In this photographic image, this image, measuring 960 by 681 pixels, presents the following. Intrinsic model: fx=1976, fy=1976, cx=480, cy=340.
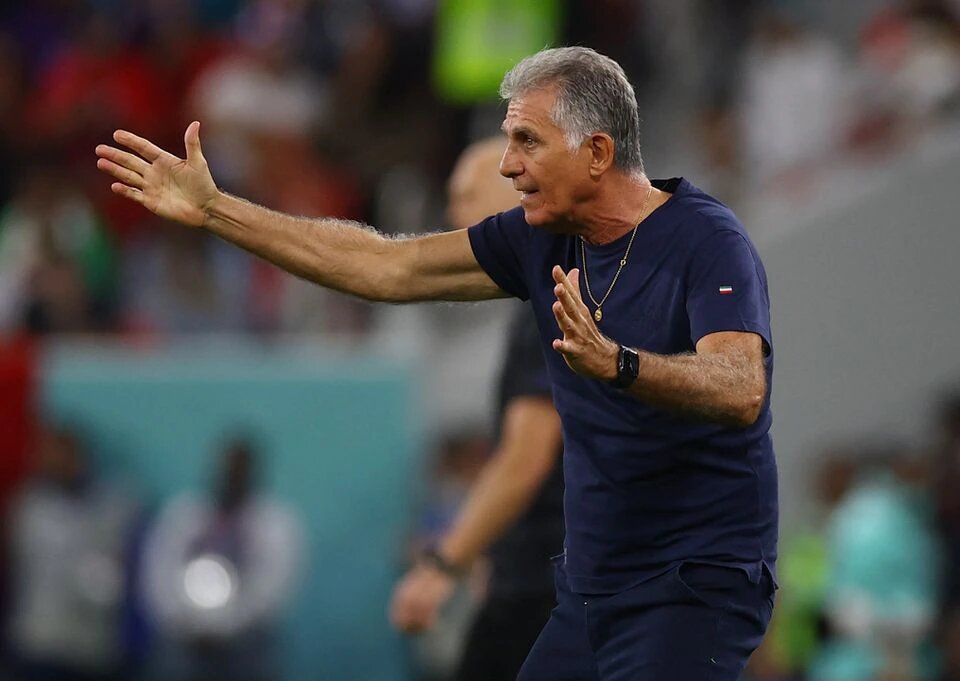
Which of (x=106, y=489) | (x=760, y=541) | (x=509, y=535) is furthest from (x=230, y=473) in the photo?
(x=760, y=541)

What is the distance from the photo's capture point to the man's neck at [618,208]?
4699 mm

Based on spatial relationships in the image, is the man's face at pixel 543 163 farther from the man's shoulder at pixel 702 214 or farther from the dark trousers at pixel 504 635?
the dark trousers at pixel 504 635

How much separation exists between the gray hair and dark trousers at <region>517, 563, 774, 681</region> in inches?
39.2

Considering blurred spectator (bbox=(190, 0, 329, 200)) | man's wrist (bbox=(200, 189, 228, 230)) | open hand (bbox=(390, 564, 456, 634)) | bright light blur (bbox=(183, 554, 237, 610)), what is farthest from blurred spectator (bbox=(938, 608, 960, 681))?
man's wrist (bbox=(200, 189, 228, 230))

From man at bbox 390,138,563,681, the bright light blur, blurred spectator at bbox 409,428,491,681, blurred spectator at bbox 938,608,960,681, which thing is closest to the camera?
man at bbox 390,138,563,681

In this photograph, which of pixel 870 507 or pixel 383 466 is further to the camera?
pixel 383 466

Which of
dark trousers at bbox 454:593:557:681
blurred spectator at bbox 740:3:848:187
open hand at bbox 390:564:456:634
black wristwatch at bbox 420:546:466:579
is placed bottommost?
dark trousers at bbox 454:593:557:681

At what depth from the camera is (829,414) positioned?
12.1m

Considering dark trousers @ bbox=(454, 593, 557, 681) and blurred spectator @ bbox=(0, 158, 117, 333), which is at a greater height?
blurred spectator @ bbox=(0, 158, 117, 333)

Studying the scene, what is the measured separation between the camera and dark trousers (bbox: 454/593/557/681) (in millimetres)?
6141

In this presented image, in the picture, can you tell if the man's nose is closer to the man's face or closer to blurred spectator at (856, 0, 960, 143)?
the man's face

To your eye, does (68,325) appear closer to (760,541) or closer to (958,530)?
Answer: (958,530)

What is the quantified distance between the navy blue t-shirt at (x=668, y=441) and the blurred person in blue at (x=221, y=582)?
6.25 metres

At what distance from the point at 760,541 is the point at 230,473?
272 inches
